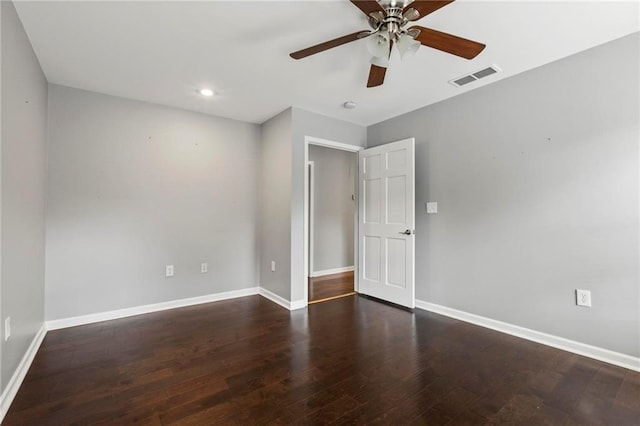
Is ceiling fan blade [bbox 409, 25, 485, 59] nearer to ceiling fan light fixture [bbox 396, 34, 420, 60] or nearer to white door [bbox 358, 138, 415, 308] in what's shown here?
ceiling fan light fixture [bbox 396, 34, 420, 60]

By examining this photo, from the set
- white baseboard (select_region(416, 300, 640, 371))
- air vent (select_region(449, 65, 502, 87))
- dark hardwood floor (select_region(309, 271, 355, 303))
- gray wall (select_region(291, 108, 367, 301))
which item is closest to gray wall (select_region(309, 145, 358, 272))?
dark hardwood floor (select_region(309, 271, 355, 303))

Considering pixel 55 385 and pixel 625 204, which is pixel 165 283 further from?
pixel 625 204

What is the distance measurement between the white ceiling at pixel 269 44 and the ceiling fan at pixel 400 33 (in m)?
0.23

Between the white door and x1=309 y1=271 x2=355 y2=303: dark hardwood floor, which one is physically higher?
the white door

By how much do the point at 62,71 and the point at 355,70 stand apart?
104 inches

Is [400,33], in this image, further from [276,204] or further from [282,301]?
[282,301]

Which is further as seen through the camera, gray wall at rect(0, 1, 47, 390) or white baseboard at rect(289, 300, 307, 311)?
white baseboard at rect(289, 300, 307, 311)

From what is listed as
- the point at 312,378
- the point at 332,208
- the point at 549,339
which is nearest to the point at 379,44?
the point at 312,378

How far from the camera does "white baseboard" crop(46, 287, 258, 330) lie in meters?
2.85

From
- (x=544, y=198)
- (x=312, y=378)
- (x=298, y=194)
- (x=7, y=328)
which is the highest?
(x=298, y=194)

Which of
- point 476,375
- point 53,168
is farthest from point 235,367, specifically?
point 53,168

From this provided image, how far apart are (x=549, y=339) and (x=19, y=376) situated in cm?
396

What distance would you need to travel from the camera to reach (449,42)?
70.1 inches

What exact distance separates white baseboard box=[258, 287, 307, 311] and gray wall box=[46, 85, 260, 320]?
0.30 metres
